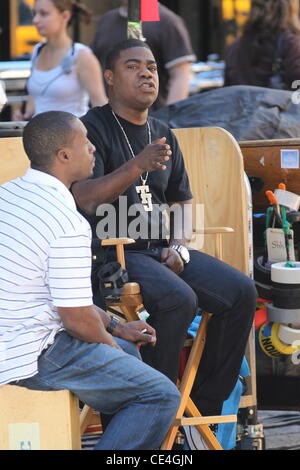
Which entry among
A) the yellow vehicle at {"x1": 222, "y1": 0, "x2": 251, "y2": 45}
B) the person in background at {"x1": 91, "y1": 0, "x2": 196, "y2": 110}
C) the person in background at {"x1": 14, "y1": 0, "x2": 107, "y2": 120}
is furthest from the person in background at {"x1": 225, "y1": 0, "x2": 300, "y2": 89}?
the yellow vehicle at {"x1": 222, "y1": 0, "x2": 251, "y2": 45}

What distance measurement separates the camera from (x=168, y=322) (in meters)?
3.78

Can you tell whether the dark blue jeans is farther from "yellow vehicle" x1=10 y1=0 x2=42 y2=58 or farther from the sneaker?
"yellow vehicle" x1=10 y1=0 x2=42 y2=58

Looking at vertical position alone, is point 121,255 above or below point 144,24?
below

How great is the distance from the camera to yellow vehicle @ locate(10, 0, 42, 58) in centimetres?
889

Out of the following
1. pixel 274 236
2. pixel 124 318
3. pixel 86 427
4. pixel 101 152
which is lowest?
pixel 86 427

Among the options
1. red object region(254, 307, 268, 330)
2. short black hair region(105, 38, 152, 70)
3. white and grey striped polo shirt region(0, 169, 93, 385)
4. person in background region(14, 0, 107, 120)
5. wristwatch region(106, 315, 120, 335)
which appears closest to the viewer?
white and grey striped polo shirt region(0, 169, 93, 385)

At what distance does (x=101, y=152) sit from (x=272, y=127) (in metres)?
1.16

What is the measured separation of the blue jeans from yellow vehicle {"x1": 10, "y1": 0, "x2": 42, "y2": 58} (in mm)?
6158

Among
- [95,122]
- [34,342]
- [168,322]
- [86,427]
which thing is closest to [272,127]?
[95,122]

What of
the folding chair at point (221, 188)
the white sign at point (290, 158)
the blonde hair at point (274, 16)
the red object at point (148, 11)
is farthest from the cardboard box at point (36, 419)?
the blonde hair at point (274, 16)

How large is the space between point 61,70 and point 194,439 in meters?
2.36

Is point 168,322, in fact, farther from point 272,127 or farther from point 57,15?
point 57,15

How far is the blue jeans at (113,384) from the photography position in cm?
317

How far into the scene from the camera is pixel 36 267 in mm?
3084
